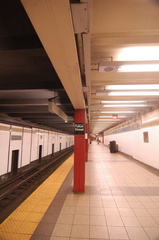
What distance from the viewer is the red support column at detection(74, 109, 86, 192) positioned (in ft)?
15.1

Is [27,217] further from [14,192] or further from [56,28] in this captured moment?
[56,28]

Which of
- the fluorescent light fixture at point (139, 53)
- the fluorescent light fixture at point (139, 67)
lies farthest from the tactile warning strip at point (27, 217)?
the fluorescent light fixture at point (139, 53)

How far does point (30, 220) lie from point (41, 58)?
3.56 m

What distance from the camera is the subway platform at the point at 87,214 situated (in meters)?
2.66

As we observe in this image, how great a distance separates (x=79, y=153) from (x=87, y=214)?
1859 mm

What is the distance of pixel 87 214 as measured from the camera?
3338 mm

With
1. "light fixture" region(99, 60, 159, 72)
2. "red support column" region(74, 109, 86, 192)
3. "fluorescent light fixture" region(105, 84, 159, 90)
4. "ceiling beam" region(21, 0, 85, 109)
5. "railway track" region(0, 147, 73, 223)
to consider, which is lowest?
"railway track" region(0, 147, 73, 223)

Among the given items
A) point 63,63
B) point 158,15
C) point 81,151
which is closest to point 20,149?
point 81,151

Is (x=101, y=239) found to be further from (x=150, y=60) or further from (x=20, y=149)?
(x=20, y=149)

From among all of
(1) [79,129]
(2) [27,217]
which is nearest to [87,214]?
(2) [27,217]

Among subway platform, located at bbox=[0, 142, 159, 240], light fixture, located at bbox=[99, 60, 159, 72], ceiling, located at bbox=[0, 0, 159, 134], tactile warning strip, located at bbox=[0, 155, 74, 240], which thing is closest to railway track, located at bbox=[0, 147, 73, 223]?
tactile warning strip, located at bbox=[0, 155, 74, 240]

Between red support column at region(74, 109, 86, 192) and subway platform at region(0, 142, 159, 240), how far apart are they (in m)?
0.33

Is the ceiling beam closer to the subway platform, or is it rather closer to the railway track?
the subway platform

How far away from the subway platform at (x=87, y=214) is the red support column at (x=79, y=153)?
1.08ft
